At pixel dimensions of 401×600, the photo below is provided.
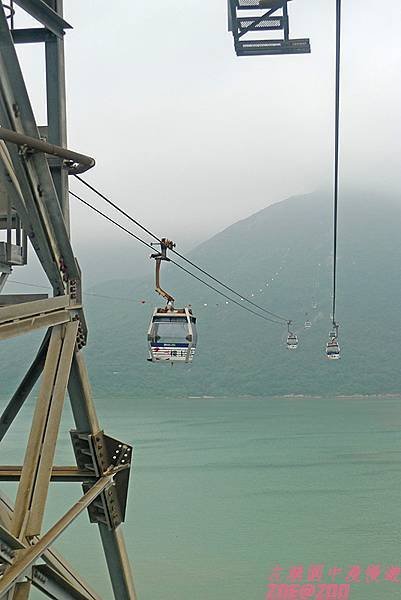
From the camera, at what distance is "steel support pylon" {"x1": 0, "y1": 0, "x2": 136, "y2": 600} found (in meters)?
2.02

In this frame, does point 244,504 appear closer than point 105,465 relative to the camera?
No

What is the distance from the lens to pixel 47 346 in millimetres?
2453

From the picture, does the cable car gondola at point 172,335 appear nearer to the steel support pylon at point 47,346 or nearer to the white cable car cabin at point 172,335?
the white cable car cabin at point 172,335

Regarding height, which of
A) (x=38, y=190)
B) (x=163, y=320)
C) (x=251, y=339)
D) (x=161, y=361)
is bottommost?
(x=251, y=339)

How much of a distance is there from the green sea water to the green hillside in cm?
2990

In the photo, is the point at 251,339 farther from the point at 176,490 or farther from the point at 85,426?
the point at 85,426

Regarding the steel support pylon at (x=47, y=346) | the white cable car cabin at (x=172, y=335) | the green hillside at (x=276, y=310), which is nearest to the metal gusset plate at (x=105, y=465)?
the steel support pylon at (x=47, y=346)

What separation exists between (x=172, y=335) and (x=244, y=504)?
16722 millimetres

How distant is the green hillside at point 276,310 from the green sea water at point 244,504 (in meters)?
29.9

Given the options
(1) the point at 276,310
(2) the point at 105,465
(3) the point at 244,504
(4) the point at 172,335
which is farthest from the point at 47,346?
(1) the point at 276,310

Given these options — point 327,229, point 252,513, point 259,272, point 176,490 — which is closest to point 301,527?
point 252,513

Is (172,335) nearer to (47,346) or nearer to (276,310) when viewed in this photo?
(47,346)

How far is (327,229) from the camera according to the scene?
15788 cm

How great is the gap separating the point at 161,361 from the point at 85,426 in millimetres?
6835
